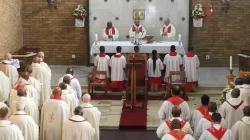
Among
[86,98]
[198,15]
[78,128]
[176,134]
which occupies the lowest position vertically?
[78,128]

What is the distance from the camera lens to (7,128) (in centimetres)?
1045

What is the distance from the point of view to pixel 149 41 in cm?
1930

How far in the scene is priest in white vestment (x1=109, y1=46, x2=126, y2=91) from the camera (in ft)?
58.5

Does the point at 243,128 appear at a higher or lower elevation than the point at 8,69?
lower

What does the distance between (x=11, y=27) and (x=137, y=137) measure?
782 cm

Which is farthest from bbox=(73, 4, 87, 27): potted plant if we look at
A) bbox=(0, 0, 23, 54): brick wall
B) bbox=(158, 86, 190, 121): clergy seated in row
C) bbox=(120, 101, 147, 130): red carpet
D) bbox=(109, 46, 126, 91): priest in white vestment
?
bbox=(158, 86, 190, 121): clergy seated in row

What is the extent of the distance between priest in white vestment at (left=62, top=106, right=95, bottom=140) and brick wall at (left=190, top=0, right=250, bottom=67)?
10.5 metres

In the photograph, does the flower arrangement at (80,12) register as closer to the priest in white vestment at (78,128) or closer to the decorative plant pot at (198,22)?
the decorative plant pot at (198,22)

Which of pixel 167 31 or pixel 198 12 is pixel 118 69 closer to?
pixel 167 31

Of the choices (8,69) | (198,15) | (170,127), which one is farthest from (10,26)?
(170,127)

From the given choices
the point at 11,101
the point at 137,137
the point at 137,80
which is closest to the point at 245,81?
the point at 137,137

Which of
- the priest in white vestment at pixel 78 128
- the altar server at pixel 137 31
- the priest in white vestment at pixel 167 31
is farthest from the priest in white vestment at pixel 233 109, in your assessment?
the priest in white vestment at pixel 167 31

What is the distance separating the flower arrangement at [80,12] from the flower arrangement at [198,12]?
13.1 ft

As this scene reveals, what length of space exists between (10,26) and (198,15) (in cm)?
668
